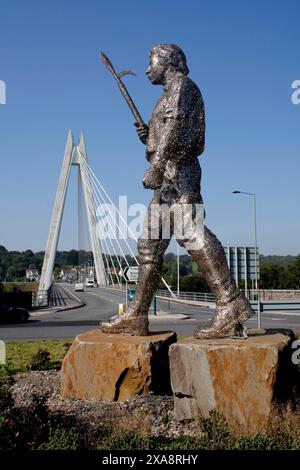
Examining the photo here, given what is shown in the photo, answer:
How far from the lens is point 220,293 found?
4.23 m

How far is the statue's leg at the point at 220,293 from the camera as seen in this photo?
4156 mm

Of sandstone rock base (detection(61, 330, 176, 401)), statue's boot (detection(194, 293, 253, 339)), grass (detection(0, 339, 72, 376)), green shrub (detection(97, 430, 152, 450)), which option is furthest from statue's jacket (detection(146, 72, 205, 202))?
grass (detection(0, 339, 72, 376))

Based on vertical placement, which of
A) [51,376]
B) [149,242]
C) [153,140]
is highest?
[153,140]

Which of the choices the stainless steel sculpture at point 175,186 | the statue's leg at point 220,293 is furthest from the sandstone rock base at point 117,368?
the statue's leg at point 220,293

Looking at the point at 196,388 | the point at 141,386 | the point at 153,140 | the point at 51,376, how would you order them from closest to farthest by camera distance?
1. the point at 196,388
2. the point at 141,386
3. the point at 153,140
4. the point at 51,376

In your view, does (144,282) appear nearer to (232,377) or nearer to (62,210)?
(232,377)

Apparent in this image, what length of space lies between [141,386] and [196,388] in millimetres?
731

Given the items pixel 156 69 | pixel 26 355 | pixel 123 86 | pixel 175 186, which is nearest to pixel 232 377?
pixel 175 186

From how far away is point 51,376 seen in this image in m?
5.76

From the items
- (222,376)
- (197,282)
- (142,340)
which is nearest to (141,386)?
(142,340)

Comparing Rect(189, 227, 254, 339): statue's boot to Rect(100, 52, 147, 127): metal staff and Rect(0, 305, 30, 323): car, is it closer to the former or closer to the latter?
Rect(100, 52, 147, 127): metal staff

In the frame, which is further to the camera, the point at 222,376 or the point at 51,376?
the point at 51,376

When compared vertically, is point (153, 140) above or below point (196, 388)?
above

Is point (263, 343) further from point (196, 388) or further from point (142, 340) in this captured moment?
point (142, 340)
